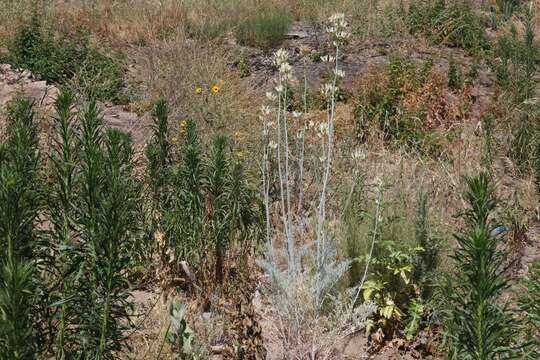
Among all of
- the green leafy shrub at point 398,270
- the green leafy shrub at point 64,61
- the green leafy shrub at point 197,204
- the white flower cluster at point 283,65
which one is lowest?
the green leafy shrub at point 398,270

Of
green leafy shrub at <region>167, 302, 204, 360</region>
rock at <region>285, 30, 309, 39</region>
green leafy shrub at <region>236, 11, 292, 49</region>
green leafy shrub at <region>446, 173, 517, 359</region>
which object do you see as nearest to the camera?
green leafy shrub at <region>446, 173, 517, 359</region>

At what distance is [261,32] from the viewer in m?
11.3

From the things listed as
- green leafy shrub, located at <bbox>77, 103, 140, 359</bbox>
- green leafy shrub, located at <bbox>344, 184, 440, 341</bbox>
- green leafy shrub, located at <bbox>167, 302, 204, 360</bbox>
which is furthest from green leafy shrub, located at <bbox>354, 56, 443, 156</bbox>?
green leafy shrub, located at <bbox>77, 103, 140, 359</bbox>

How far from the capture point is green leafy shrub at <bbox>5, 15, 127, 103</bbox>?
28.3ft

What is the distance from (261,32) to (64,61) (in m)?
3.55

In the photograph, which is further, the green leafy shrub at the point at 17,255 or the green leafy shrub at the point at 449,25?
the green leafy shrub at the point at 449,25

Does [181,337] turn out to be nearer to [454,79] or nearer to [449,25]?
[454,79]

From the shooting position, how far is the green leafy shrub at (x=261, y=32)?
36.9ft

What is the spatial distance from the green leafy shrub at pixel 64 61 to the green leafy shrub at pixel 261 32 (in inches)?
103

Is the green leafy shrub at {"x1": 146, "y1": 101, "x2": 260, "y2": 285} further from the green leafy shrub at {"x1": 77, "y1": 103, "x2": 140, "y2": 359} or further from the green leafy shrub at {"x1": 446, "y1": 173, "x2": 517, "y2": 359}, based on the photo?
the green leafy shrub at {"x1": 446, "y1": 173, "x2": 517, "y2": 359}

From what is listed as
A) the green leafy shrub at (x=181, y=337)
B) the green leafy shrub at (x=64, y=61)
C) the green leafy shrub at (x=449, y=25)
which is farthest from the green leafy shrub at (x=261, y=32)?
the green leafy shrub at (x=181, y=337)

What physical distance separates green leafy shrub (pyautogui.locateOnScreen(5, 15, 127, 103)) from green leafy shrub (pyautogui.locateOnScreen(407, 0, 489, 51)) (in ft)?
16.3

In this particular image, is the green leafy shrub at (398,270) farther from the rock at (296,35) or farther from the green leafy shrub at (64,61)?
the rock at (296,35)

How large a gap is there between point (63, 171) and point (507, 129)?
19.1ft
